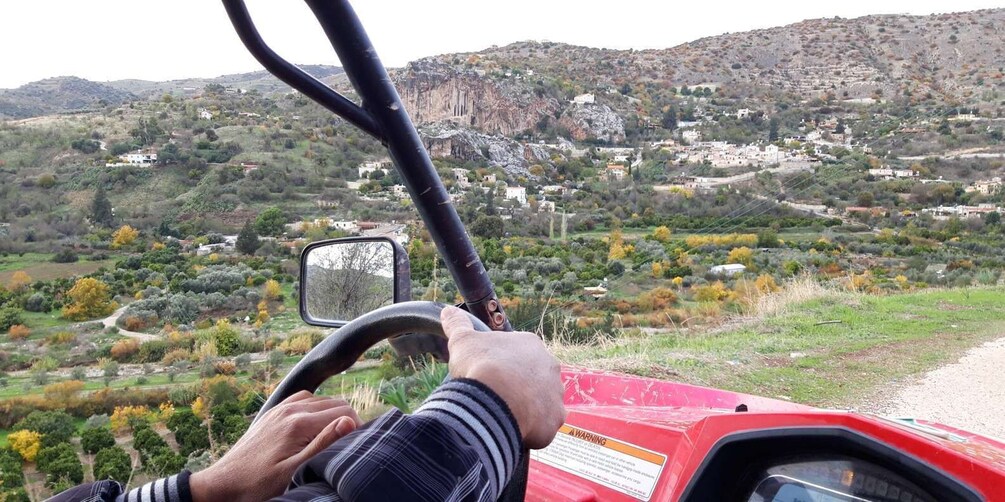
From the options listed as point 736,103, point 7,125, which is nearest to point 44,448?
point 7,125

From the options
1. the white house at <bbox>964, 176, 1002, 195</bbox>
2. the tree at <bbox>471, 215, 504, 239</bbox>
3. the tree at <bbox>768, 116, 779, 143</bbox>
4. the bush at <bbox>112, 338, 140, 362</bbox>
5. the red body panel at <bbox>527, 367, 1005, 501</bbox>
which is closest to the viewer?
the red body panel at <bbox>527, 367, 1005, 501</bbox>

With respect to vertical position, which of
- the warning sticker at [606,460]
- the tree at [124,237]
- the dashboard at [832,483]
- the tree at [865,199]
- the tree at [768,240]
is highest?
the dashboard at [832,483]

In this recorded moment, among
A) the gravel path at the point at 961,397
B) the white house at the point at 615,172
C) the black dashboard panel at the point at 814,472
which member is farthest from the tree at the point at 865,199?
the black dashboard panel at the point at 814,472

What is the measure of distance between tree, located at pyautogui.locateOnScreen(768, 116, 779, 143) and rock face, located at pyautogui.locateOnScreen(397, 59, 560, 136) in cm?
1622

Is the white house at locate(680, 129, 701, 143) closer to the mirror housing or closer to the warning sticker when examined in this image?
the warning sticker

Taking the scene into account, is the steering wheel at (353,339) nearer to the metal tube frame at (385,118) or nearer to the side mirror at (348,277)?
the metal tube frame at (385,118)

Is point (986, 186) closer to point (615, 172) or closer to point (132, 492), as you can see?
point (615, 172)

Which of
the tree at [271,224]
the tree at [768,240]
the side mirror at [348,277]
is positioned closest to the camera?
the side mirror at [348,277]

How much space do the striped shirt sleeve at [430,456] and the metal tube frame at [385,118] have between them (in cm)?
44

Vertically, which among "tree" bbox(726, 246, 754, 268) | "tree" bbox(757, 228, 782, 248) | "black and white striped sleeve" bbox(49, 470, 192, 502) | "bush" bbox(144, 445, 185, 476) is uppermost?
"black and white striped sleeve" bbox(49, 470, 192, 502)

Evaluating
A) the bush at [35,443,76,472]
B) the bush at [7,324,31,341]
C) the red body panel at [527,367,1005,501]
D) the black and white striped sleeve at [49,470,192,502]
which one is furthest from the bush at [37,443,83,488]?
the bush at [7,324,31,341]

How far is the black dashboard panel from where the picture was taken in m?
1.25

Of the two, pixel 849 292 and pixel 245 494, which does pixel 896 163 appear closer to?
pixel 849 292

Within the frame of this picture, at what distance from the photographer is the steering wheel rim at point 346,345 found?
49.2 inches
